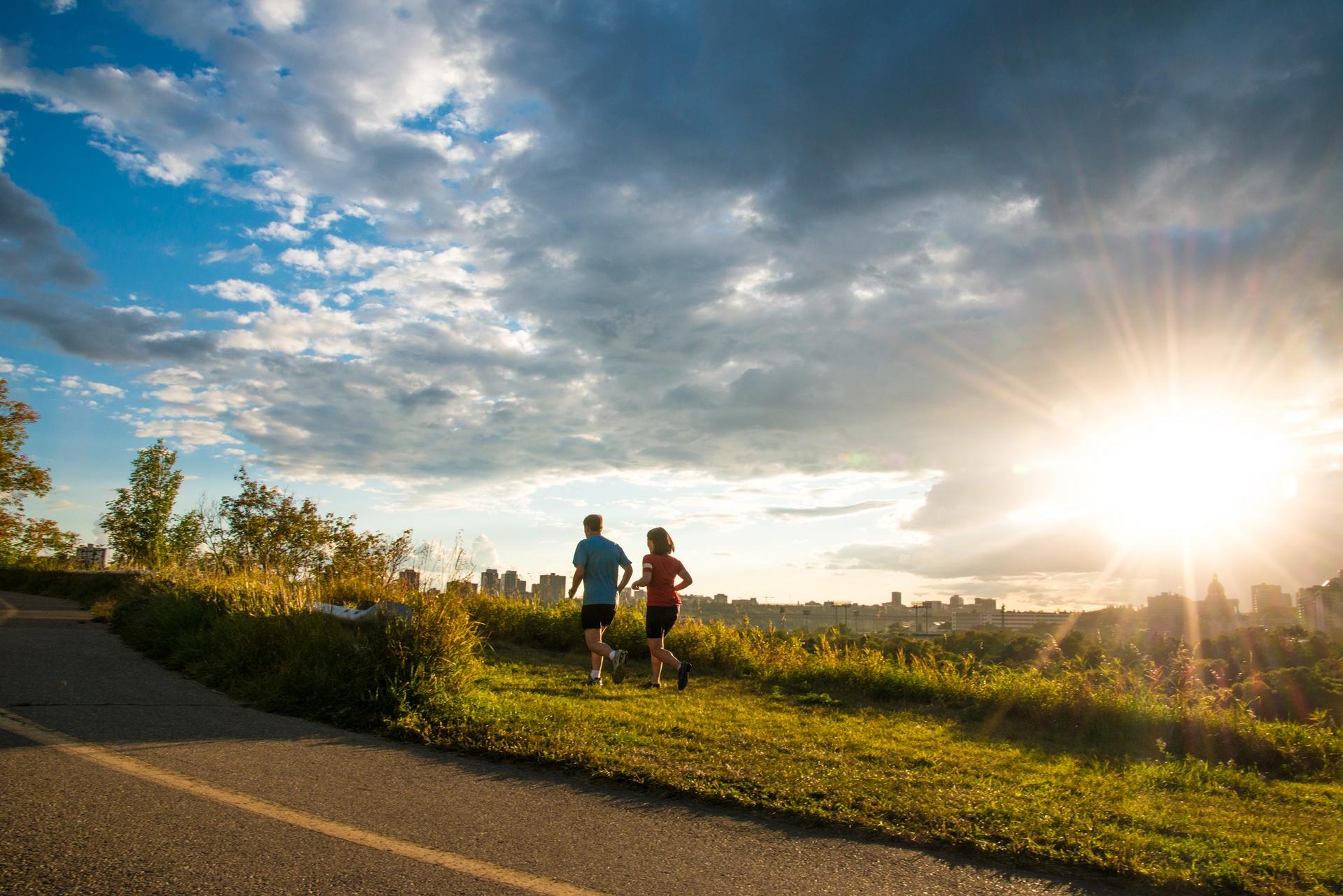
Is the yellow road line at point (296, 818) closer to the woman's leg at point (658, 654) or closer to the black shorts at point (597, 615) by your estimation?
the black shorts at point (597, 615)

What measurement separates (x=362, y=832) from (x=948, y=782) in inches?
145

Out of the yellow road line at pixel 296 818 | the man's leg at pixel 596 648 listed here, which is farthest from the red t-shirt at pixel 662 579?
the yellow road line at pixel 296 818

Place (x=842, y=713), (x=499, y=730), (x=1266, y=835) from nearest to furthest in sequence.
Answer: (x=1266, y=835) → (x=499, y=730) → (x=842, y=713)

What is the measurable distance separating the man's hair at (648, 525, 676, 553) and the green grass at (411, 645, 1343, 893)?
76.8 inches

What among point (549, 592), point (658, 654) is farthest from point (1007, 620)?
point (658, 654)

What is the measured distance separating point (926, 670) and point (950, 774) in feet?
15.9

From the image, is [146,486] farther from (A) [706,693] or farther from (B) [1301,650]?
(B) [1301,650]

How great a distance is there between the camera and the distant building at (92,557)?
31094 mm

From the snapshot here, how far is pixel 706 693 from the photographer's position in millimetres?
9672

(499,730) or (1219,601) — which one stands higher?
(1219,601)

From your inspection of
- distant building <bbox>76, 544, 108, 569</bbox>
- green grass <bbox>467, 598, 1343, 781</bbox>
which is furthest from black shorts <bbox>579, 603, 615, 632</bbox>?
distant building <bbox>76, 544, 108, 569</bbox>

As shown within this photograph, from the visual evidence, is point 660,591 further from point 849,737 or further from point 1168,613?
point 1168,613

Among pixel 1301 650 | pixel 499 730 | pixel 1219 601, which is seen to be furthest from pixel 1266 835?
pixel 1219 601

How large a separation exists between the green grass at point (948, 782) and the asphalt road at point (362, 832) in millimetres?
270
